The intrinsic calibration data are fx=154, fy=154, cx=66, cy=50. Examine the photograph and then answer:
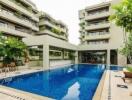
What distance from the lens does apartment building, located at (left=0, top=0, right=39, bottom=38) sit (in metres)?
27.1

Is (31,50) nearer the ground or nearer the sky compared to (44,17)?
nearer the ground

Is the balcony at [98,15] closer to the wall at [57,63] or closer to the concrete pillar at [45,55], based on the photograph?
the wall at [57,63]

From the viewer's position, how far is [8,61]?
20.0 m

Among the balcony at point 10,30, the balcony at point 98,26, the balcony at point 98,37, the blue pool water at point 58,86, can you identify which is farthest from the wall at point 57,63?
the blue pool water at point 58,86

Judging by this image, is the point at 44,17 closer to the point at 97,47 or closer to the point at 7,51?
the point at 97,47

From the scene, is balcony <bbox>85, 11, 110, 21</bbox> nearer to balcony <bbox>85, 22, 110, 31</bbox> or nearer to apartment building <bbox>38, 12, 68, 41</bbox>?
balcony <bbox>85, 22, 110, 31</bbox>

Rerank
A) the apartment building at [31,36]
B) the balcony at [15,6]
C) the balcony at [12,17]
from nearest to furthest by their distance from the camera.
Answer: the apartment building at [31,36] → the balcony at [12,17] → the balcony at [15,6]

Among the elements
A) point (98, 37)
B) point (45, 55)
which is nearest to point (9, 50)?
point (45, 55)

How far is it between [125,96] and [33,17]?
107 feet

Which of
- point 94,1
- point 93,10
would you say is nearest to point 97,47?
point 93,10

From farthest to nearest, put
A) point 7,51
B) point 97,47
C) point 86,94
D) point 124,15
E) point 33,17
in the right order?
point 33,17 → point 97,47 → point 7,51 → point 86,94 → point 124,15

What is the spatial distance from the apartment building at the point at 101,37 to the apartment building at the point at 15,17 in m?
13.7

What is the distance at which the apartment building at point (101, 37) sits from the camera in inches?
1302

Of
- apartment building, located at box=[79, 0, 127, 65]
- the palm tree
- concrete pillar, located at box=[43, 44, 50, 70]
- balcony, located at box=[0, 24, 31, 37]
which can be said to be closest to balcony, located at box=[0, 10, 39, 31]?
balcony, located at box=[0, 24, 31, 37]
